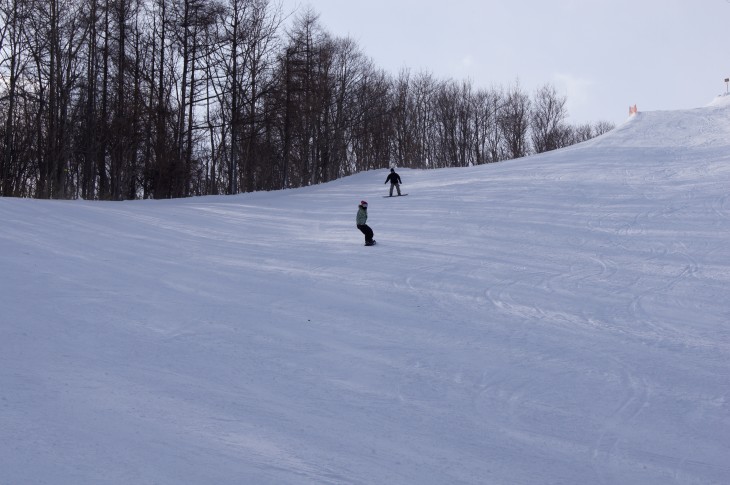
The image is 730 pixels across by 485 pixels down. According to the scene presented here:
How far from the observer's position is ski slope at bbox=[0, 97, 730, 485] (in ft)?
19.1

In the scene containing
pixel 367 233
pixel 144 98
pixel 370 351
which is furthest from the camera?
pixel 144 98

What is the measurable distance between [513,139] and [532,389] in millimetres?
61113

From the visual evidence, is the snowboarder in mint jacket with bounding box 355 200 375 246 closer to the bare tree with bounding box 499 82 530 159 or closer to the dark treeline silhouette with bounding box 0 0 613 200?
the dark treeline silhouette with bounding box 0 0 613 200

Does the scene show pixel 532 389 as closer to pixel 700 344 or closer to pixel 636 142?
pixel 700 344

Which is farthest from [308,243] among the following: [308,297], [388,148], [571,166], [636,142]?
[388,148]

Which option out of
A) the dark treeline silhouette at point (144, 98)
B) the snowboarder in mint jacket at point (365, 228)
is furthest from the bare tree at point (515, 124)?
the snowboarder in mint jacket at point (365, 228)

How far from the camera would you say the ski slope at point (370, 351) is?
5.84 m

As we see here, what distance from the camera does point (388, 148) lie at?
5922 cm

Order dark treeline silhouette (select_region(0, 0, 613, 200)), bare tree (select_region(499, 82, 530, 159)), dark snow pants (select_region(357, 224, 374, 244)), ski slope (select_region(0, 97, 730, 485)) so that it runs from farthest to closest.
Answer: bare tree (select_region(499, 82, 530, 159))
dark treeline silhouette (select_region(0, 0, 613, 200))
dark snow pants (select_region(357, 224, 374, 244))
ski slope (select_region(0, 97, 730, 485))

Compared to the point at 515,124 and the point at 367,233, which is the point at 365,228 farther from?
the point at 515,124

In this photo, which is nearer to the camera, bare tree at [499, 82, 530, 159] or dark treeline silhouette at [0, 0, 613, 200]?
dark treeline silhouette at [0, 0, 613, 200]

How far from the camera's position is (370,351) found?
916 centimetres

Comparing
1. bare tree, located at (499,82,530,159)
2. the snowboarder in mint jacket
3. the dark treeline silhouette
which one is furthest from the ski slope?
bare tree, located at (499,82,530,159)

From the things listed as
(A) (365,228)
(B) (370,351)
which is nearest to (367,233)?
(A) (365,228)
